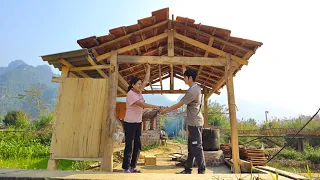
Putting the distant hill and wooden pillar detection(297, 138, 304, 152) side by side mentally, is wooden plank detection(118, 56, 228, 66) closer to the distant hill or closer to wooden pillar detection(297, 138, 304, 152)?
wooden pillar detection(297, 138, 304, 152)

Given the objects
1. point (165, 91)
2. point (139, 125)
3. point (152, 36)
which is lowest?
point (139, 125)

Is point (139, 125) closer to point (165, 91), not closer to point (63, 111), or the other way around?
point (63, 111)

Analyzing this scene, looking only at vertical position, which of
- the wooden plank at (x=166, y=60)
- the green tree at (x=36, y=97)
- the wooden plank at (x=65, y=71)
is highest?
the green tree at (x=36, y=97)

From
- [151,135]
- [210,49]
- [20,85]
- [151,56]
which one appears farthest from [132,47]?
[20,85]

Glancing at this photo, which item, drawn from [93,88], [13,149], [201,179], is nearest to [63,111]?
[93,88]

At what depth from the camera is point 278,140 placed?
15.6 m

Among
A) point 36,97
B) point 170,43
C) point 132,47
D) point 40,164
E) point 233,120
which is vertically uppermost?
point 36,97

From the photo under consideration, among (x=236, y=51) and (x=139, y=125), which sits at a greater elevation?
(x=236, y=51)

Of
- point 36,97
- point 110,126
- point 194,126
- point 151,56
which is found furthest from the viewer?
point 36,97

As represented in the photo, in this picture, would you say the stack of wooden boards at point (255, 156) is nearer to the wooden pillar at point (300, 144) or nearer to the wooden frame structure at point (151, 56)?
the wooden frame structure at point (151, 56)

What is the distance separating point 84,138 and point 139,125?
5.53 ft

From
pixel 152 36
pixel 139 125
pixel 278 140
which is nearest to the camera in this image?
pixel 139 125

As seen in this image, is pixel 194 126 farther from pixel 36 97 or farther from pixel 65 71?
pixel 36 97

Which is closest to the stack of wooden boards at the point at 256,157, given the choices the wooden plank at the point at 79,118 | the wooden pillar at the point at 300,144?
the wooden plank at the point at 79,118
